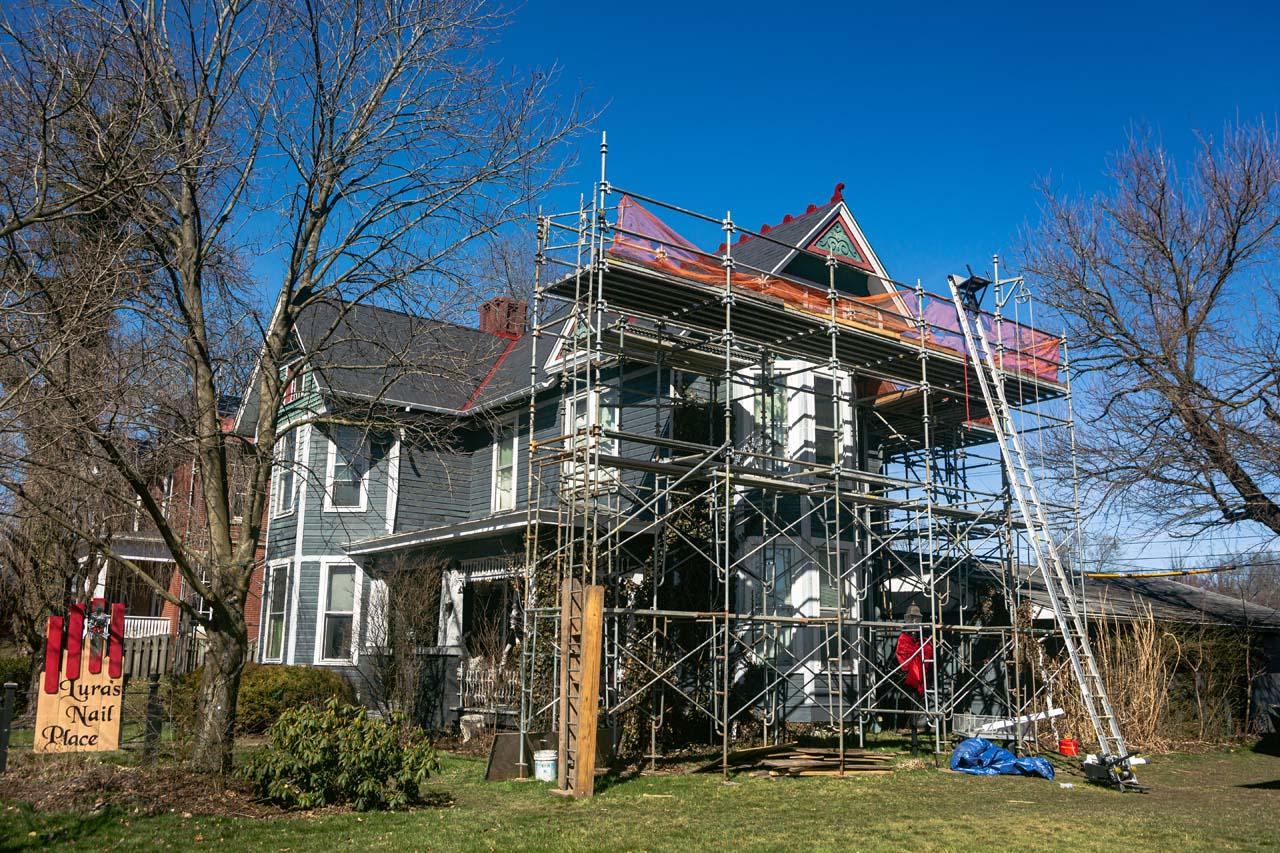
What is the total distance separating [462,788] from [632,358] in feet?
21.6

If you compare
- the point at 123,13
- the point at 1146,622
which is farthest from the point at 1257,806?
the point at 123,13

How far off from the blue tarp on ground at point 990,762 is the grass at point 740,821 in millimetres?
812

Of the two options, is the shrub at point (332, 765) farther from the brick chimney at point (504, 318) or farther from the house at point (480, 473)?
the brick chimney at point (504, 318)

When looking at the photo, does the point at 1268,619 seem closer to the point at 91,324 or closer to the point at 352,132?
the point at 352,132

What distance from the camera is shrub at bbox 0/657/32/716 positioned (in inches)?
797

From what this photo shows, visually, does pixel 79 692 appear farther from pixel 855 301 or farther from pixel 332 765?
pixel 855 301

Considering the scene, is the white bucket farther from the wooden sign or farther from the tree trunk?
the wooden sign

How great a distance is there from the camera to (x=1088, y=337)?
910 inches

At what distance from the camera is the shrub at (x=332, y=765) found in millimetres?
10242

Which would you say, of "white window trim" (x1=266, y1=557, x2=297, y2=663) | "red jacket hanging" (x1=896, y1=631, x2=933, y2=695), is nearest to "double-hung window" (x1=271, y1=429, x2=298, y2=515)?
"white window trim" (x1=266, y1=557, x2=297, y2=663)

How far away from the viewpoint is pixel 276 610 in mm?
21984

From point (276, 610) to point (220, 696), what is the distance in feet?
36.9

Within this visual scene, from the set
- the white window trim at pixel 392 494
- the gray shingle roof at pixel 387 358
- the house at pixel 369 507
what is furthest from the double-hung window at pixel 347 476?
the gray shingle roof at pixel 387 358

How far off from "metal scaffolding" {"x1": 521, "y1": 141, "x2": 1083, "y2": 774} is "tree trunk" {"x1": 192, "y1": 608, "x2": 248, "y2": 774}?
3719mm
